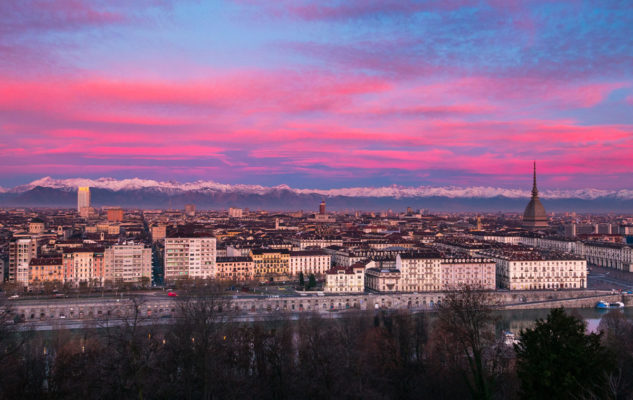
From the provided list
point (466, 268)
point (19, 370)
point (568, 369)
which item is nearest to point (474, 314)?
point (568, 369)

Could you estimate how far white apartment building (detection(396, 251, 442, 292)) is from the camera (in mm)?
41594

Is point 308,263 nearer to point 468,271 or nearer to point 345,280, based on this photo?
point 345,280

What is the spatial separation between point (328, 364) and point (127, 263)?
1096 inches

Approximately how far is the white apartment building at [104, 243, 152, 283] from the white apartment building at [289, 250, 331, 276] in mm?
10419

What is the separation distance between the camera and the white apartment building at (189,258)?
4347cm

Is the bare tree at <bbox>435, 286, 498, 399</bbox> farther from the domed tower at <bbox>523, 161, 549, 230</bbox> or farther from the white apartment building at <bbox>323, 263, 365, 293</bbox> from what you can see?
the domed tower at <bbox>523, 161, 549, 230</bbox>

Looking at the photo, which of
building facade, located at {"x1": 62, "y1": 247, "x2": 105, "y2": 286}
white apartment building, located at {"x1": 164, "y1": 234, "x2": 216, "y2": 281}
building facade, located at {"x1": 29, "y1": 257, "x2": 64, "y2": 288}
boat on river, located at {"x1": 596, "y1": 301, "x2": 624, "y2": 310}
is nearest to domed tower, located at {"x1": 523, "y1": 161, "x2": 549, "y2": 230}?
boat on river, located at {"x1": 596, "y1": 301, "x2": 624, "y2": 310}

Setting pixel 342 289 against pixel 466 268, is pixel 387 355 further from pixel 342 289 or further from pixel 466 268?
pixel 466 268

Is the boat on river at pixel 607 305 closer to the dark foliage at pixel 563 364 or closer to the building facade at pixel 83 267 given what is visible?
the dark foliage at pixel 563 364

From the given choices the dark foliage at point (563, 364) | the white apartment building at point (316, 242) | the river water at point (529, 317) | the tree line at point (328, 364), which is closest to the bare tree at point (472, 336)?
the tree line at point (328, 364)

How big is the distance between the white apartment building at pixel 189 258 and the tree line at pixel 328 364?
20481 mm

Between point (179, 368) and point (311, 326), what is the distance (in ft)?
19.2

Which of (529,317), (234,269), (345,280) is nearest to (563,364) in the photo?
(529,317)

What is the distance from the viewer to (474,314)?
17.1 metres
